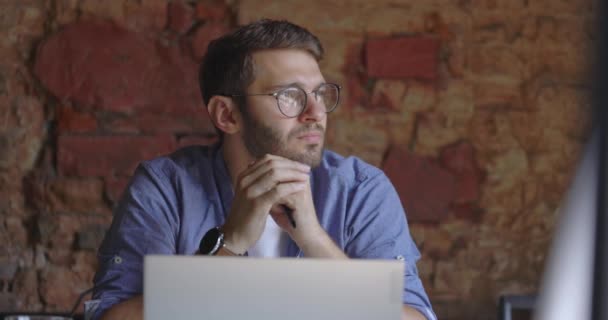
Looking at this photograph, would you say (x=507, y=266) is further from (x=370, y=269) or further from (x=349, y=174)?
(x=370, y=269)

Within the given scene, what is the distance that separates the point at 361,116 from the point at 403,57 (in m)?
0.24

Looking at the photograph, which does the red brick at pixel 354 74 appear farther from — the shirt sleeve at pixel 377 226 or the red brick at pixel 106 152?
the shirt sleeve at pixel 377 226

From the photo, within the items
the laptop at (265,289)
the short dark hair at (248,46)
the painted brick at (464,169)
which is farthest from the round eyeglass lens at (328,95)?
the laptop at (265,289)

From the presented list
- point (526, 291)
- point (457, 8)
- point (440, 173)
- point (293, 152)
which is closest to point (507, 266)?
point (526, 291)

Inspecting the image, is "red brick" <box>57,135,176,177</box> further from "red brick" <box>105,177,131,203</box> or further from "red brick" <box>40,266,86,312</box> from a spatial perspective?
"red brick" <box>40,266,86,312</box>

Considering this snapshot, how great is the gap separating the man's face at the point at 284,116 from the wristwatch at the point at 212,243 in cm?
34

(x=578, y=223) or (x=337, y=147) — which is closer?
(x=578, y=223)

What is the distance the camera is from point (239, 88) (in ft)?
6.61

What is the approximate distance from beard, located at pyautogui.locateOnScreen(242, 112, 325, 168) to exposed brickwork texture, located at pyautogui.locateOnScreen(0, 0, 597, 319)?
74 centimetres

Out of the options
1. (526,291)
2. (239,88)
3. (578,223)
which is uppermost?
(239,88)

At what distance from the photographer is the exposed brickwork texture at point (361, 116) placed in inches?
107

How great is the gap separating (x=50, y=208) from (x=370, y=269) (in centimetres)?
200

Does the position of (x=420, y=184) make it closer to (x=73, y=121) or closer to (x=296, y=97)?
(x=296, y=97)

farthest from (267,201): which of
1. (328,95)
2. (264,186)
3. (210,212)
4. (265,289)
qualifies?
(265,289)
